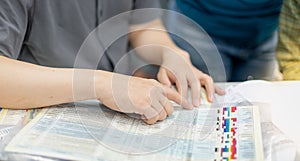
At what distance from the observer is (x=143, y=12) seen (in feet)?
3.93

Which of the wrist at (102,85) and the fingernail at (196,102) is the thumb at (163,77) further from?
the wrist at (102,85)

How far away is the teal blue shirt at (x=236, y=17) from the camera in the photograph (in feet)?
4.53

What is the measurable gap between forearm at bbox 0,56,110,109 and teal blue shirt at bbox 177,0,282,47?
2.15 ft

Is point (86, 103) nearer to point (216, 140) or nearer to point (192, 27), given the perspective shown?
point (216, 140)

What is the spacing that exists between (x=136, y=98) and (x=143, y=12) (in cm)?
39

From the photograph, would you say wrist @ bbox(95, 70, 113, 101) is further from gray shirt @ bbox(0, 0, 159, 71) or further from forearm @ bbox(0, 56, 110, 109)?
gray shirt @ bbox(0, 0, 159, 71)

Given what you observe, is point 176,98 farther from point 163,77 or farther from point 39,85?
point 39,85

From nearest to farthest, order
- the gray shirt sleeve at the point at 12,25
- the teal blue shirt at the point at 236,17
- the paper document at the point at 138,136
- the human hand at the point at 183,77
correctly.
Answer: the paper document at the point at 138,136 < the gray shirt sleeve at the point at 12,25 < the human hand at the point at 183,77 < the teal blue shirt at the point at 236,17

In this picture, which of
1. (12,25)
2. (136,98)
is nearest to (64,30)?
(12,25)

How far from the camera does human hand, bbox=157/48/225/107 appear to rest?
39.3 inches

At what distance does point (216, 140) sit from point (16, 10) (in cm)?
45

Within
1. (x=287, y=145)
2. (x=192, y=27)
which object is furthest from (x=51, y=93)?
(x=192, y=27)

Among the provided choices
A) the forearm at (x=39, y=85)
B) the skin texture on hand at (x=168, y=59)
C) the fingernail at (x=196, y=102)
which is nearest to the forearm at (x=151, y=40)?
the skin texture on hand at (x=168, y=59)

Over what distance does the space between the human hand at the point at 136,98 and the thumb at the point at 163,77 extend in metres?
0.13
